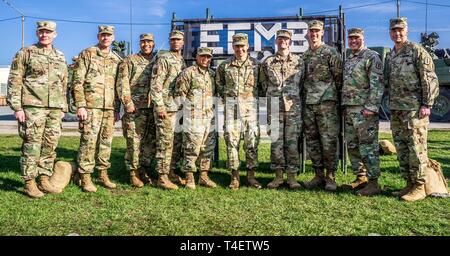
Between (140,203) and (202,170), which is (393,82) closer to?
(202,170)

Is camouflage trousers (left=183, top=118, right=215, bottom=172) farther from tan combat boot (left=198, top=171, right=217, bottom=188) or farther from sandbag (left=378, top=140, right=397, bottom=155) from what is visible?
sandbag (left=378, top=140, right=397, bottom=155)

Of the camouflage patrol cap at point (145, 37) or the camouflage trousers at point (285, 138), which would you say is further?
the camouflage patrol cap at point (145, 37)

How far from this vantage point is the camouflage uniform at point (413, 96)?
205 inches

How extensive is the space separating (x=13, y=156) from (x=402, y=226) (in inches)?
304

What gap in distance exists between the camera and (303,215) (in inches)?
186

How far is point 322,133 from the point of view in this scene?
237 inches

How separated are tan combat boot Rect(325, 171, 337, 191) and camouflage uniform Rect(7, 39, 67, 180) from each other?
3.74 meters

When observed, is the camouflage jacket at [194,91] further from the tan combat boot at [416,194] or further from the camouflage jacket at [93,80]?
the tan combat boot at [416,194]

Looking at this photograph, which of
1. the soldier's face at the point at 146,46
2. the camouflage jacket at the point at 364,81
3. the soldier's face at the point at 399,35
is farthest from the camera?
the soldier's face at the point at 146,46

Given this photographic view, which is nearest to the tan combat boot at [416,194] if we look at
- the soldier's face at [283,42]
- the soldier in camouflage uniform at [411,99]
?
the soldier in camouflage uniform at [411,99]

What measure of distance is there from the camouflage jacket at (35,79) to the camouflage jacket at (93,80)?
25 centimetres

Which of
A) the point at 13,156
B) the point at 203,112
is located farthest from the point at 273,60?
the point at 13,156

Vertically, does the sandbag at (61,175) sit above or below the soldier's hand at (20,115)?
below
